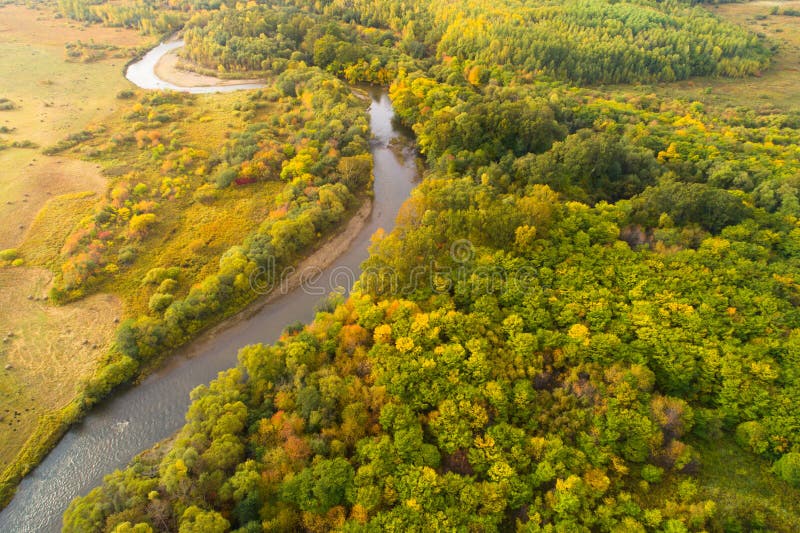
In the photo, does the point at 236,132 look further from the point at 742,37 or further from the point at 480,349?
the point at 742,37

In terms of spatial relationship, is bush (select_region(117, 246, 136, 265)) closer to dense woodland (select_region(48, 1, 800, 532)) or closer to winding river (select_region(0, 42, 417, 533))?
dense woodland (select_region(48, 1, 800, 532))

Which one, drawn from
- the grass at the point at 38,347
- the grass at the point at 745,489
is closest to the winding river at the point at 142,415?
the grass at the point at 38,347

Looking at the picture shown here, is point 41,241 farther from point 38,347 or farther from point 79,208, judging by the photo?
point 38,347

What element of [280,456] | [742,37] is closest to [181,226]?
[280,456]

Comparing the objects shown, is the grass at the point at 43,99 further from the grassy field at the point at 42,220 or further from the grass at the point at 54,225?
the grass at the point at 54,225

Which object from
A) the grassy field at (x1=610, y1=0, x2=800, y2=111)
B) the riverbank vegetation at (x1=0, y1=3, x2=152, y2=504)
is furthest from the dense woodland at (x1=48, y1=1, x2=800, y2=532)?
the grassy field at (x1=610, y1=0, x2=800, y2=111)

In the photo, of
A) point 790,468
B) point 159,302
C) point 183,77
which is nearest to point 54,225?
point 159,302

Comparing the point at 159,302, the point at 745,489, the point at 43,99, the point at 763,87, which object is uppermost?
the point at 763,87
